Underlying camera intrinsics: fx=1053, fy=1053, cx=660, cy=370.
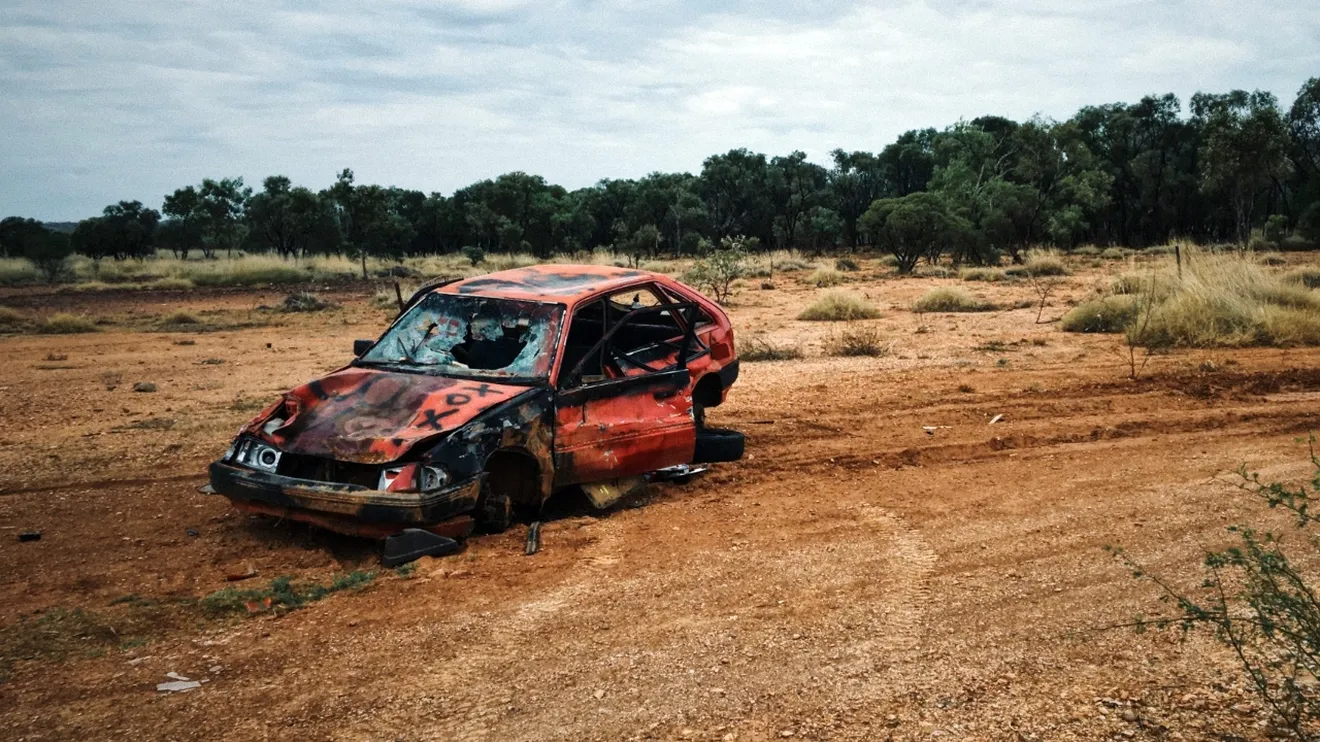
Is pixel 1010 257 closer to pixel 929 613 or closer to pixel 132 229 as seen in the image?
pixel 929 613

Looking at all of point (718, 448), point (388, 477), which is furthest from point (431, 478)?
point (718, 448)

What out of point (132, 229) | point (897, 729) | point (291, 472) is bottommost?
point (897, 729)

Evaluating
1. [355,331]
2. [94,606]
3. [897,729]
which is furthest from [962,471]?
[355,331]

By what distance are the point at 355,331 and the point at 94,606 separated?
612 inches

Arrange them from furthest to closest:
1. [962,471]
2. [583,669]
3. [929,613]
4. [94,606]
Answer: [962,471], [94,606], [929,613], [583,669]

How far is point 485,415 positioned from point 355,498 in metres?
0.89

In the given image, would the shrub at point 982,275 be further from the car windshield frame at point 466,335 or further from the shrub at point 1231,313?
the car windshield frame at point 466,335

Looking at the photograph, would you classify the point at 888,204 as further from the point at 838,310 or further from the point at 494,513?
the point at 494,513

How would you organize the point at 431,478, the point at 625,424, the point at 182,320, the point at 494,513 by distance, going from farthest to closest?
the point at 182,320
the point at 625,424
the point at 494,513
the point at 431,478

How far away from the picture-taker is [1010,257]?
124ft

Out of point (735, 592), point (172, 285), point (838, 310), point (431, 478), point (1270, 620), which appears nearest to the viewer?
point (1270, 620)

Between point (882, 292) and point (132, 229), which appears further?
point (132, 229)

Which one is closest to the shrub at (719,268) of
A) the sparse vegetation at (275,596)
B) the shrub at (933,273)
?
the shrub at (933,273)

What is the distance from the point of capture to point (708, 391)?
28.6 feet
